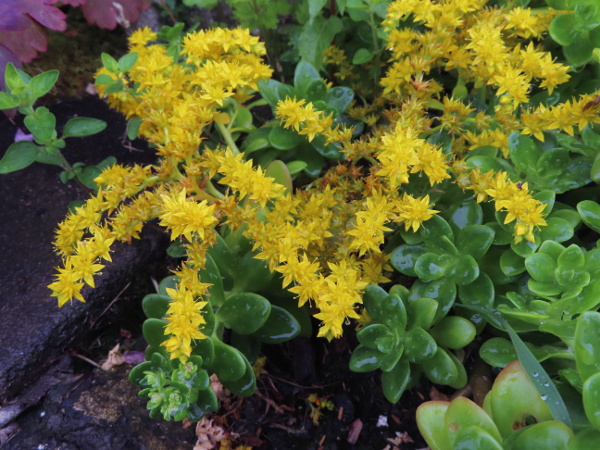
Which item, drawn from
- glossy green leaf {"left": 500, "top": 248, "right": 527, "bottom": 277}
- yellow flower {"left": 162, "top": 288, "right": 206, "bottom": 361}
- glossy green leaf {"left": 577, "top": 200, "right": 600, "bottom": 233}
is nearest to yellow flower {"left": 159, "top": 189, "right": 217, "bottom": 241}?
yellow flower {"left": 162, "top": 288, "right": 206, "bottom": 361}

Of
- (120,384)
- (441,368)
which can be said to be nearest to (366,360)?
(441,368)

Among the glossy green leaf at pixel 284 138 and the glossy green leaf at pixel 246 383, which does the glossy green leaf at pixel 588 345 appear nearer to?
the glossy green leaf at pixel 246 383

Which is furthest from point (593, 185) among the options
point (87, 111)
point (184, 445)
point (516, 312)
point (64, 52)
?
point (64, 52)

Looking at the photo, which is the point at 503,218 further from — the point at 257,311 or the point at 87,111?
the point at 87,111

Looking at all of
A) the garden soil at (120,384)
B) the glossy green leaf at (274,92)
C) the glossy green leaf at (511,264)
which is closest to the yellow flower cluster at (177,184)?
the glossy green leaf at (274,92)

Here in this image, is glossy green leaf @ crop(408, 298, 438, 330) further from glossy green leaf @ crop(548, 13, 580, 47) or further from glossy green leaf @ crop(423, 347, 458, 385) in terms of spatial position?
glossy green leaf @ crop(548, 13, 580, 47)

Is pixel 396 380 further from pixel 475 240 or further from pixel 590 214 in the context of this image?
pixel 590 214
